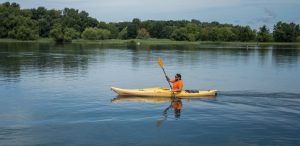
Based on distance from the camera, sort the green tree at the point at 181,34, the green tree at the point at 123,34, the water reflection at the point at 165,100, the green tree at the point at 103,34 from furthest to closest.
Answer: the green tree at the point at 123,34
the green tree at the point at 181,34
the green tree at the point at 103,34
the water reflection at the point at 165,100

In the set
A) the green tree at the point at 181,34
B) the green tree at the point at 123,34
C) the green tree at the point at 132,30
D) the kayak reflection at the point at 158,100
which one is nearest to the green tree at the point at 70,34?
the green tree at the point at 123,34

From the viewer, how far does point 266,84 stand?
129 feet

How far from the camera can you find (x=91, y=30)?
16888 centimetres

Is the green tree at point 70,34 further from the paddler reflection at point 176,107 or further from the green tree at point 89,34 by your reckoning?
the paddler reflection at point 176,107

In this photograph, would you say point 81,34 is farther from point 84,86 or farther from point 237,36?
point 84,86

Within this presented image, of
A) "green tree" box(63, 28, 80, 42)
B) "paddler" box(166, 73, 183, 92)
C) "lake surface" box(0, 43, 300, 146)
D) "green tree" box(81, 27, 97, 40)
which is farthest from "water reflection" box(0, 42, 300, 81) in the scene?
"green tree" box(81, 27, 97, 40)

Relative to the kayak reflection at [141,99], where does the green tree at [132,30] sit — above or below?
above

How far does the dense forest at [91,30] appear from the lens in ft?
533

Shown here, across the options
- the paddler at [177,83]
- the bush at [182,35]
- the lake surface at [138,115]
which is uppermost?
the bush at [182,35]

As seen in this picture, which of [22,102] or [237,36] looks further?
[237,36]

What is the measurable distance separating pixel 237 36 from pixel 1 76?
161368 mm

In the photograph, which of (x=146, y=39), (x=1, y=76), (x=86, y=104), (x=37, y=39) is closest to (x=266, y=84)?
(x=86, y=104)

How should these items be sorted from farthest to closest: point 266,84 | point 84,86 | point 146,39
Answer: point 146,39 → point 266,84 → point 84,86

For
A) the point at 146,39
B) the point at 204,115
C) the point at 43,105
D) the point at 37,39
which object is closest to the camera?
the point at 204,115
